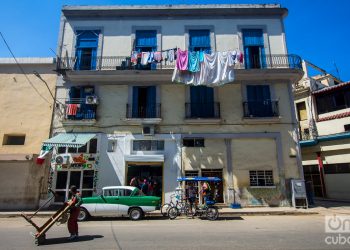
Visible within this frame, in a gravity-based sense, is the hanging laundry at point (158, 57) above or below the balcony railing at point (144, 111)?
above

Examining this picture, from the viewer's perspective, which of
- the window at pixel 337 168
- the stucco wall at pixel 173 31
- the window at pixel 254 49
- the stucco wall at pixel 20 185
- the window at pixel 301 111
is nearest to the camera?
the stucco wall at pixel 20 185

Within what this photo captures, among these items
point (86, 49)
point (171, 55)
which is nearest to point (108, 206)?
point (171, 55)

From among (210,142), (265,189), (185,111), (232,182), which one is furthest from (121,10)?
(265,189)

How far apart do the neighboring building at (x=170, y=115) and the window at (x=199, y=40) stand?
0.07m

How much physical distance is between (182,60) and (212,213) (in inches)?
377

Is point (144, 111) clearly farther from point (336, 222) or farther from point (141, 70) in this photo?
point (336, 222)

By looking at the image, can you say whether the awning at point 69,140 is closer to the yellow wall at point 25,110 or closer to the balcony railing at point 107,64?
the yellow wall at point 25,110

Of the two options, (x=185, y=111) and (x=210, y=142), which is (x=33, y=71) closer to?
(x=185, y=111)

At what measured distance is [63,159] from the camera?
Answer: 16.1 m

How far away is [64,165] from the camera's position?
16.4 metres

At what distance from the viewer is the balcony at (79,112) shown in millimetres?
17109

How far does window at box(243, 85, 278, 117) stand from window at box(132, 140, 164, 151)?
19.9 ft

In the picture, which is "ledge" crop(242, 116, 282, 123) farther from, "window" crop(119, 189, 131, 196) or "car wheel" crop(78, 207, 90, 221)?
"car wheel" crop(78, 207, 90, 221)

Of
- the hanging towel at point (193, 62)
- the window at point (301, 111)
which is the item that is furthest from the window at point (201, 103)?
the window at point (301, 111)
